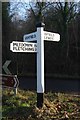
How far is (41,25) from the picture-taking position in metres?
7.95

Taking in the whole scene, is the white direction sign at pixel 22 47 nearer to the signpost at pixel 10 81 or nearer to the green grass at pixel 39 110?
the signpost at pixel 10 81

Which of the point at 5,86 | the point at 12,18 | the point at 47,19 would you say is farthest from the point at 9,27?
the point at 5,86

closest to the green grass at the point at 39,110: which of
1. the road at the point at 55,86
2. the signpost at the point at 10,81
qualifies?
the signpost at the point at 10,81

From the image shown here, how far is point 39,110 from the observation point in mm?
7117

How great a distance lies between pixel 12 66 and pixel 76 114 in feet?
73.6

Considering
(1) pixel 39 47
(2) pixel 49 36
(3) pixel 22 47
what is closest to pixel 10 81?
(3) pixel 22 47

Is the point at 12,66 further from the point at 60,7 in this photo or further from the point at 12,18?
the point at 60,7

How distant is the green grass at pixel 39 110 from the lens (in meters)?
6.84

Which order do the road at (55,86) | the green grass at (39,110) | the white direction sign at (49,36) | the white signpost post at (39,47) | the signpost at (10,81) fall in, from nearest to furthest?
the green grass at (39,110), the white signpost post at (39,47), the white direction sign at (49,36), the signpost at (10,81), the road at (55,86)

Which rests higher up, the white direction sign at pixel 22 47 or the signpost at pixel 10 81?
the white direction sign at pixel 22 47

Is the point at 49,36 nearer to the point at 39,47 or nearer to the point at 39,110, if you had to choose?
the point at 39,47

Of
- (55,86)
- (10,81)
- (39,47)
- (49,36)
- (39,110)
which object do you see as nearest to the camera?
(39,110)

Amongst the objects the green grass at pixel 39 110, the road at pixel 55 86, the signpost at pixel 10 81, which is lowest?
the road at pixel 55 86

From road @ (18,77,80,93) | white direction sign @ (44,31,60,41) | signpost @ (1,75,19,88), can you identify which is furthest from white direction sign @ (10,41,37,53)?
road @ (18,77,80,93)
